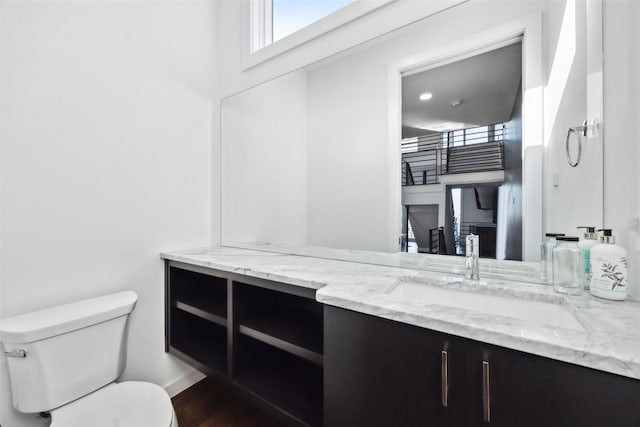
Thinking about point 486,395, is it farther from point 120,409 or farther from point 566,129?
point 120,409

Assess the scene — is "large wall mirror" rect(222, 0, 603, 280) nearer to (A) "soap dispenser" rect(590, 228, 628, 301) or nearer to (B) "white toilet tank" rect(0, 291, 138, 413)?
(A) "soap dispenser" rect(590, 228, 628, 301)

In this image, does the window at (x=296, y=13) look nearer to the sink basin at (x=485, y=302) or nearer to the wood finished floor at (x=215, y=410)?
the sink basin at (x=485, y=302)

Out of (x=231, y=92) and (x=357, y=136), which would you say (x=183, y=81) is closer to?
(x=231, y=92)

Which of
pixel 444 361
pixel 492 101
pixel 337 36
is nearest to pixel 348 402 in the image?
pixel 444 361

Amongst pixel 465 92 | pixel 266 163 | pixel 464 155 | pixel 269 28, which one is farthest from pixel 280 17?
A: pixel 464 155

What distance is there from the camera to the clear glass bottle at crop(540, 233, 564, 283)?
0.95 m

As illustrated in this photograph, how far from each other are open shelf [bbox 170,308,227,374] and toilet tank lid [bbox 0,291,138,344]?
0.40 meters

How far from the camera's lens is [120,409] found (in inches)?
41.6

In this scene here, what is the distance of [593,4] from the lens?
877mm

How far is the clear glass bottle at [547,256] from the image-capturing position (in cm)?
95

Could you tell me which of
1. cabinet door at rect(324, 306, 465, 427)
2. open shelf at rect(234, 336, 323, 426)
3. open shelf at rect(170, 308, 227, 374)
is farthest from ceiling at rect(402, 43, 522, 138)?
open shelf at rect(170, 308, 227, 374)

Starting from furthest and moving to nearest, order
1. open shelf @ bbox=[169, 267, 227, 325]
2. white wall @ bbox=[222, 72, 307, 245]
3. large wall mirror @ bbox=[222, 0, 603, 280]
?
white wall @ bbox=[222, 72, 307, 245] → open shelf @ bbox=[169, 267, 227, 325] → large wall mirror @ bbox=[222, 0, 603, 280]

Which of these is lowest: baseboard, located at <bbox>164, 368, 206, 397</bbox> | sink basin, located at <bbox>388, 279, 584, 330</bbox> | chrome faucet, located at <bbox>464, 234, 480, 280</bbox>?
baseboard, located at <bbox>164, 368, 206, 397</bbox>

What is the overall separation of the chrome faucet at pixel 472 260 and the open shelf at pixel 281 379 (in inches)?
30.9
